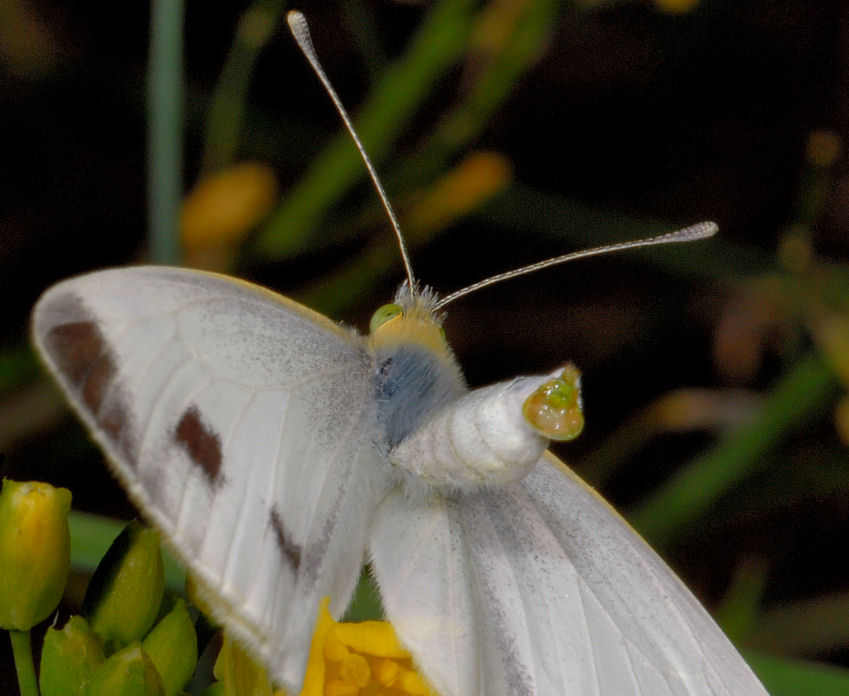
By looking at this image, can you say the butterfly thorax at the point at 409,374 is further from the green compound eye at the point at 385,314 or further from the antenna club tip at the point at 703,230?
the antenna club tip at the point at 703,230

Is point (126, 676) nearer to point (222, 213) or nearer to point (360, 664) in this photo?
point (360, 664)

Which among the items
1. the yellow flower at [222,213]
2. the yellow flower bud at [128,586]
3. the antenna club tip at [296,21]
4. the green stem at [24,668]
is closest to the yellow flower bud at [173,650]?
the yellow flower bud at [128,586]

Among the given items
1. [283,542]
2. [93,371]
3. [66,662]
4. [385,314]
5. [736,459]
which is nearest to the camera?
[93,371]

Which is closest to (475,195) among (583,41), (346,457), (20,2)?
(583,41)

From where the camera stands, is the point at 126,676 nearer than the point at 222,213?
Yes

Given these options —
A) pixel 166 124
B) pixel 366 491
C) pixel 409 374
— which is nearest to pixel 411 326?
pixel 409 374

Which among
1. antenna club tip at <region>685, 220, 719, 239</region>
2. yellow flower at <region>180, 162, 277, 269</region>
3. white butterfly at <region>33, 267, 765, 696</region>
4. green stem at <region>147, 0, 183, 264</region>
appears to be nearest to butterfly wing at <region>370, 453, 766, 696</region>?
white butterfly at <region>33, 267, 765, 696</region>

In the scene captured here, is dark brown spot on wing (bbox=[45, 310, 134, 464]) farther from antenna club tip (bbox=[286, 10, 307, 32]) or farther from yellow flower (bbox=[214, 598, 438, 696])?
antenna club tip (bbox=[286, 10, 307, 32])
